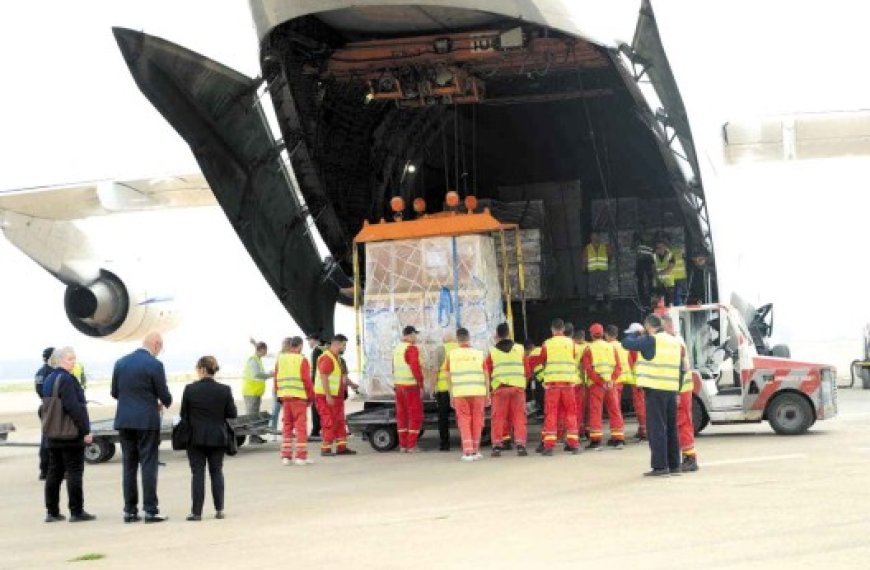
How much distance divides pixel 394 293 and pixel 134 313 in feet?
20.3

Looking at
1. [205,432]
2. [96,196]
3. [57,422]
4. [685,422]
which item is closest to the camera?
[205,432]

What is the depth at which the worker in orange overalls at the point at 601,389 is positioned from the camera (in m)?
12.4

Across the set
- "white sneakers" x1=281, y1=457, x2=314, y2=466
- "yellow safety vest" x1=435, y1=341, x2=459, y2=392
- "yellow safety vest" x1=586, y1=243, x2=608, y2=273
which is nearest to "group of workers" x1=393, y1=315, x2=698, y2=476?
"yellow safety vest" x1=435, y1=341, x2=459, y2=392

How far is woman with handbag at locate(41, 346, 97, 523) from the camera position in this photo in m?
8.62

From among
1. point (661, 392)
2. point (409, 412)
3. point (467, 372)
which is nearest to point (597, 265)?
point (409, 412)

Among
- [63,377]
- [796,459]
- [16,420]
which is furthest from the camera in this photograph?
[16,420]

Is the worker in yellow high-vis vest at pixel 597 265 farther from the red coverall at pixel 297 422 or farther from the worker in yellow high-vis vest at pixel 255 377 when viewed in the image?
the red coverall at pixel 297 422

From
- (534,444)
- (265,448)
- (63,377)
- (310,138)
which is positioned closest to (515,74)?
(310,138)

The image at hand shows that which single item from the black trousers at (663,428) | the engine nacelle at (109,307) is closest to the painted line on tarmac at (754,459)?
the black trousers at (663,428)

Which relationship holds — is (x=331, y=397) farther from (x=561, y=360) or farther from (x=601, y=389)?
(x=601, y=389)

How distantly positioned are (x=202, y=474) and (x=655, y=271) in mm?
8219

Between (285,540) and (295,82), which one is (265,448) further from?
(285,540)

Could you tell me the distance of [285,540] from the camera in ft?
22.8

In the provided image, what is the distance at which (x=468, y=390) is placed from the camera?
11828 millimetres
